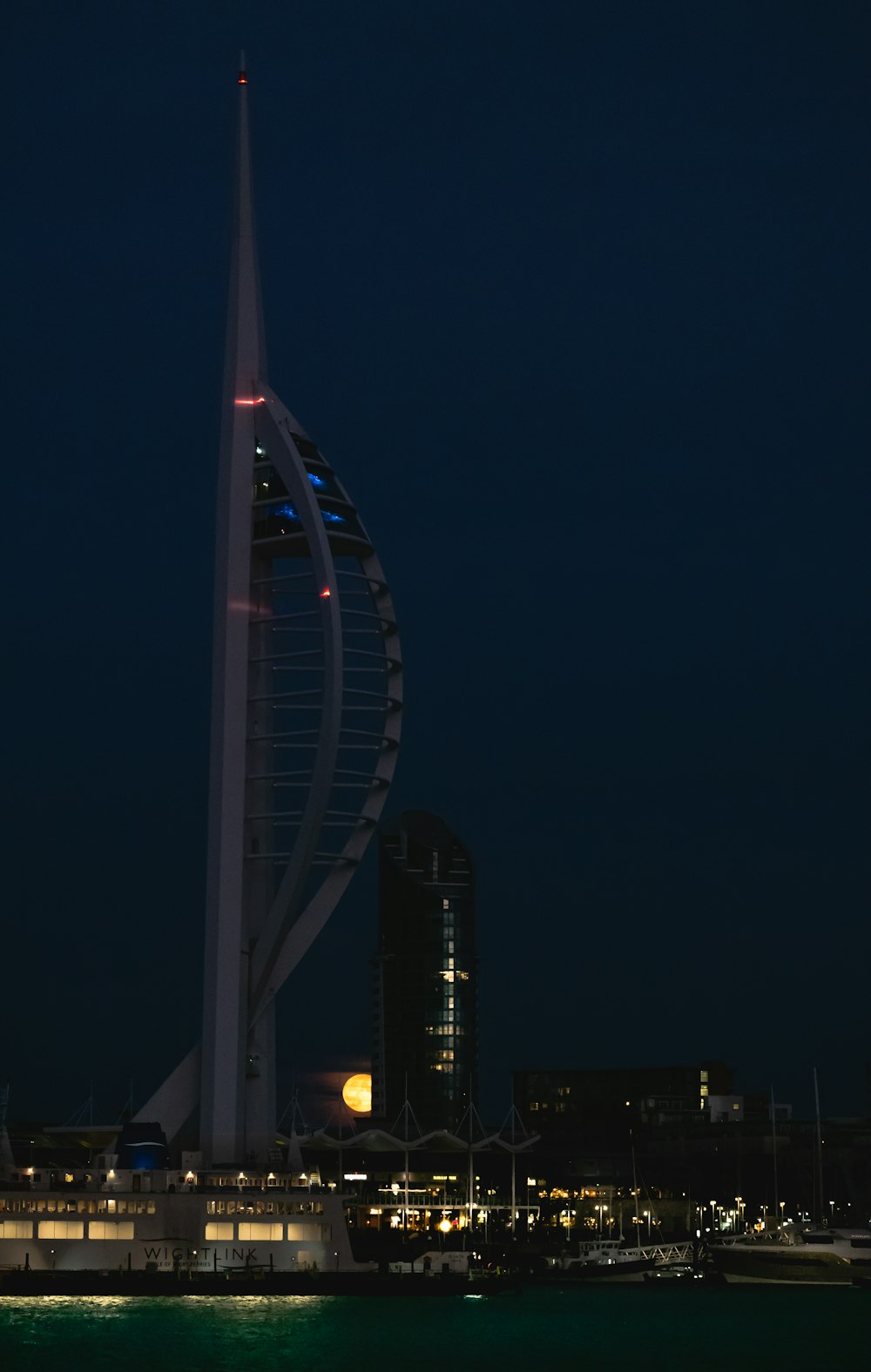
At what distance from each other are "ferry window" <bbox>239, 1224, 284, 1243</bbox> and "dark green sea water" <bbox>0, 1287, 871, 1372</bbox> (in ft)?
10.9

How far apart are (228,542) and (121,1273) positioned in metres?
26.0

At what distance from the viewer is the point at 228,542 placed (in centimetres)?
7706

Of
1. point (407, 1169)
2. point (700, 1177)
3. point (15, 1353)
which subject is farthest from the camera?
point (700, 1177)

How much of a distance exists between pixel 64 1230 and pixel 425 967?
331 ft

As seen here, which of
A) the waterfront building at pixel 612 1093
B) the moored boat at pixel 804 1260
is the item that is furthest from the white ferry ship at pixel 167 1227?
the waterfront building at pixel 612 1093

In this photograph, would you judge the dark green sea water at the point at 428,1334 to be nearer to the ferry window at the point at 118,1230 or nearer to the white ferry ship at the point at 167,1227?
the white ferry ship at the point at 167,1227

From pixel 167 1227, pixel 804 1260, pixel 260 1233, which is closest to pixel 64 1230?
pixel 167 1227

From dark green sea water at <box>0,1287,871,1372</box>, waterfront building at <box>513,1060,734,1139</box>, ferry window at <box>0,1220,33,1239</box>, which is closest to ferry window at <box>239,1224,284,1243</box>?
dark green sea water at <box>0,1287,871,1372</box>

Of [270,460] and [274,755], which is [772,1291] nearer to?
[274,755]

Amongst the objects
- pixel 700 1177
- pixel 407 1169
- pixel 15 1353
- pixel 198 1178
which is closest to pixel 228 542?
pixel 198 1178

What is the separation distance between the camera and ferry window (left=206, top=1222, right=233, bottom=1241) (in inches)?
2997

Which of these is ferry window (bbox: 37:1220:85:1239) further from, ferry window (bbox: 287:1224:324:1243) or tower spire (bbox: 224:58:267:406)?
tower spire (bbox: 224:58:267:406)

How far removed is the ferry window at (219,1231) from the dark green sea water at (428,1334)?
3.38 meters

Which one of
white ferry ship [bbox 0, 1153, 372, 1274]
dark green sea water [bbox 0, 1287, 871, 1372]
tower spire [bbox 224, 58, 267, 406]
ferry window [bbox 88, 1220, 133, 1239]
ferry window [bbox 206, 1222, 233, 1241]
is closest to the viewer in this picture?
dark green sea water [bbox 0, 1287, 871, 1372]
